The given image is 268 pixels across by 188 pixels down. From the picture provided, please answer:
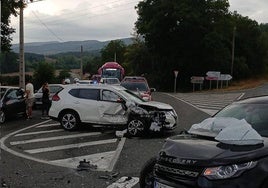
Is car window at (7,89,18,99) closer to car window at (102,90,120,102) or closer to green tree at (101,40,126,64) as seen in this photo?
car window at (102,90,120,102)

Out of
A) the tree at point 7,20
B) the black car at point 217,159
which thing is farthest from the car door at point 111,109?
the black car at point 217,159

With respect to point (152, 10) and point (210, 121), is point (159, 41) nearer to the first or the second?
point (152, 10)

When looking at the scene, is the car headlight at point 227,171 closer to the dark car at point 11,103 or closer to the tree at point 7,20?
the dark car at point 11,103

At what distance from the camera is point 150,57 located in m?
77.4

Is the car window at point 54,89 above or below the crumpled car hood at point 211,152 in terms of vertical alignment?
below

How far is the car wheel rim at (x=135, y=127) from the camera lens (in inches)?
564

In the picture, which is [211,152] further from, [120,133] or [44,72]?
[44,72]

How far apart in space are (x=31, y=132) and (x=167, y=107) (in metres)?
4.72

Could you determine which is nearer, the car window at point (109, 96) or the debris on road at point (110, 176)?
the debris on road at point (110, 176)

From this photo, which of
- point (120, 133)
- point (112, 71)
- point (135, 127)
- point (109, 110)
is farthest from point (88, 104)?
point (112, 71)

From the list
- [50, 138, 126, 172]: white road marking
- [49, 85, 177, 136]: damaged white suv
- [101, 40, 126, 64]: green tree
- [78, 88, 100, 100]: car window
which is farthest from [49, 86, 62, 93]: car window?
[101, 40, 126, 64]: green tree

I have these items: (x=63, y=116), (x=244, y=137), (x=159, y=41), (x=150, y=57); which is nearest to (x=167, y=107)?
(x=63, y=116)

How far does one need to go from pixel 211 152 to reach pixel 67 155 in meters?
6.71

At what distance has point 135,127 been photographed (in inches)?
566
